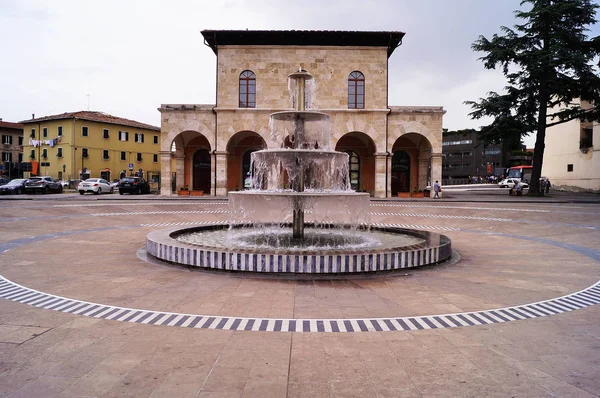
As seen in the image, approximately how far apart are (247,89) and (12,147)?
154 feet

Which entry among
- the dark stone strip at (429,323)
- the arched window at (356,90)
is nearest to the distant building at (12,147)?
the arched window at (356,90)

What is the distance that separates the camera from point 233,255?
24.2ft

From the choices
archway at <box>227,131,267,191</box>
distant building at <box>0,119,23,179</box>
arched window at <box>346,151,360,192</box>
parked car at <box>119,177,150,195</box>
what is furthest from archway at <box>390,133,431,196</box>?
distant building at <box>0,119,23,179</box>

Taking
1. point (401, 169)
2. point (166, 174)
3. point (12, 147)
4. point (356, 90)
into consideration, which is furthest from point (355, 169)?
point (12, 147)

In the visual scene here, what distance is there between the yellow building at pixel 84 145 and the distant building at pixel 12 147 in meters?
3.88

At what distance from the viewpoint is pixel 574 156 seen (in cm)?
4006

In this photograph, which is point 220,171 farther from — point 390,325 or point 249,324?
point 390,325

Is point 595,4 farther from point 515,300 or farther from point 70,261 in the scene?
point 70,261

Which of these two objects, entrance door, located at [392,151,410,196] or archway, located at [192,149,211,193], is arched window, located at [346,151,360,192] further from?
archway, located at [192,149,211,193]

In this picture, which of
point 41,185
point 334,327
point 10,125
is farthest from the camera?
point 10,125

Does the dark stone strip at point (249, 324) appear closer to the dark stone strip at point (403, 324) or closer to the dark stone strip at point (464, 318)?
the dark stone strip at point (403, 324)

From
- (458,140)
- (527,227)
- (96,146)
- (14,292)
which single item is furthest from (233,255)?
(458,140)

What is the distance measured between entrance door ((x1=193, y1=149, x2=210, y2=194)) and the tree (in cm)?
2042

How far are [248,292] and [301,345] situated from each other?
6.85 feet
